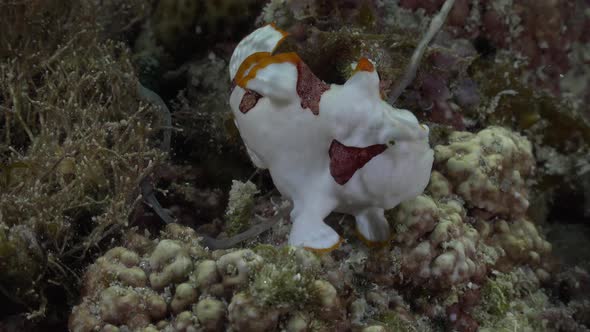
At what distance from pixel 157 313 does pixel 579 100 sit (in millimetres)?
4346

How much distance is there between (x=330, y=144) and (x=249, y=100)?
532 millimetres

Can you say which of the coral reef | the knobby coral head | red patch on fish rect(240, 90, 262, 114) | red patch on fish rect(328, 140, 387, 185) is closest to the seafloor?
the coral reef

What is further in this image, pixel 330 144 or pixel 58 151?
pixel 58 151

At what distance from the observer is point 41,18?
379 centimetres

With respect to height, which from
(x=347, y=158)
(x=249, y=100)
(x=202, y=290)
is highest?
(x=249, y=100)

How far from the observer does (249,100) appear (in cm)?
279

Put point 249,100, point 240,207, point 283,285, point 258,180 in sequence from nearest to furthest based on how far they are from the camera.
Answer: point 283,285, point 249,100, point 240,207, point 258,180

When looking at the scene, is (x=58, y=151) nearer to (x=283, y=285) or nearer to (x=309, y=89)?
(x=309, y=89)

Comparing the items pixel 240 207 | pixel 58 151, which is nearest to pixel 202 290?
pixel 240 207

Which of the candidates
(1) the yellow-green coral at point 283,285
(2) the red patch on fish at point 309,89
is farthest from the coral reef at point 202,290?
(2) the red patch on fish at point 309,89

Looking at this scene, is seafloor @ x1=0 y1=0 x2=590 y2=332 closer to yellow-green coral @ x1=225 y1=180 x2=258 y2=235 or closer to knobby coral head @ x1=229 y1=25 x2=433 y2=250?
yellow-green coral @ x1=225 y1=180 x2=258 y2=235

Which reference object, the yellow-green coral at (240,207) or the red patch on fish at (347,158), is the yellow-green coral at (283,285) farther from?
the yellow-green coral at (240,207)

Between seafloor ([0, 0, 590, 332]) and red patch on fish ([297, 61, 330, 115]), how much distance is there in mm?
626

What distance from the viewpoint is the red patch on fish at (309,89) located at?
2.61 meters
